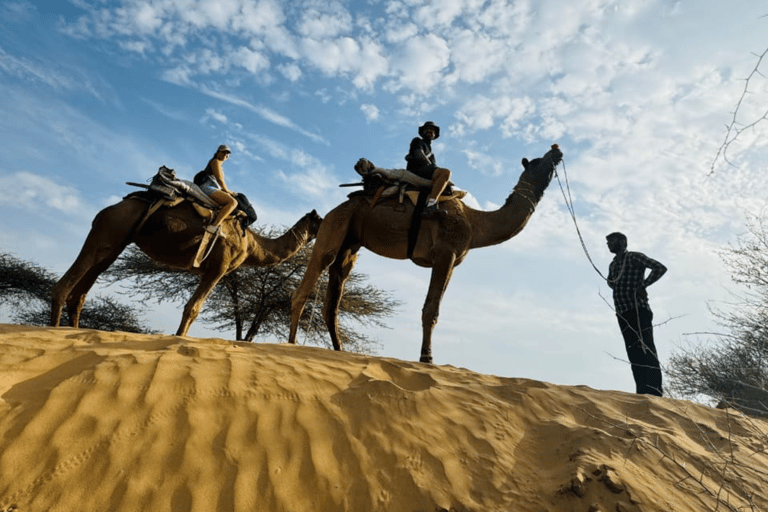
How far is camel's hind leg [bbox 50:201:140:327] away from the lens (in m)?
6.82

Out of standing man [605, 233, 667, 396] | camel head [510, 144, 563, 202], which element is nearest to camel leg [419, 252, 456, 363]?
camel head [510, 144, 563, 202]

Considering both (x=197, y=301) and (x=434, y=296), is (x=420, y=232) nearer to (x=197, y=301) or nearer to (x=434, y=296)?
(x=434, y=296)

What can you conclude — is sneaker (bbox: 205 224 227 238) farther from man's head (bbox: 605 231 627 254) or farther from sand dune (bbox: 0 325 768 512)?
man's head (bbox: 605 231 627 254)

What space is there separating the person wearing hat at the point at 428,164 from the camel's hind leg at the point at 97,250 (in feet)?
13.5

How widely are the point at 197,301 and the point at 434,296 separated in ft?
12.3

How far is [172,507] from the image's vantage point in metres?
2.82

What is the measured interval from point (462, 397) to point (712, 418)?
300 centimetres

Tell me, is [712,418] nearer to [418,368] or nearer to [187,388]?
[418,368]

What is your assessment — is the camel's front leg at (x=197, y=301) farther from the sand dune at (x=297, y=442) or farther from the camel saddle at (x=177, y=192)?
the sand dune at (x=297, y=442)

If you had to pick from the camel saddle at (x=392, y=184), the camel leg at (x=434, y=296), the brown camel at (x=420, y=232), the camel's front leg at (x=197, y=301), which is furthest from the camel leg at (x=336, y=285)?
the camel's front leg at (x=197, y=301)

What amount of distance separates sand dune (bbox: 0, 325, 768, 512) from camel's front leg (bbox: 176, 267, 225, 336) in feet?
10.3

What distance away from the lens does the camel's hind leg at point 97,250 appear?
269 inches

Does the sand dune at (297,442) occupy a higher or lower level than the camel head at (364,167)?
lower

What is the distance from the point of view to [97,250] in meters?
7.01
